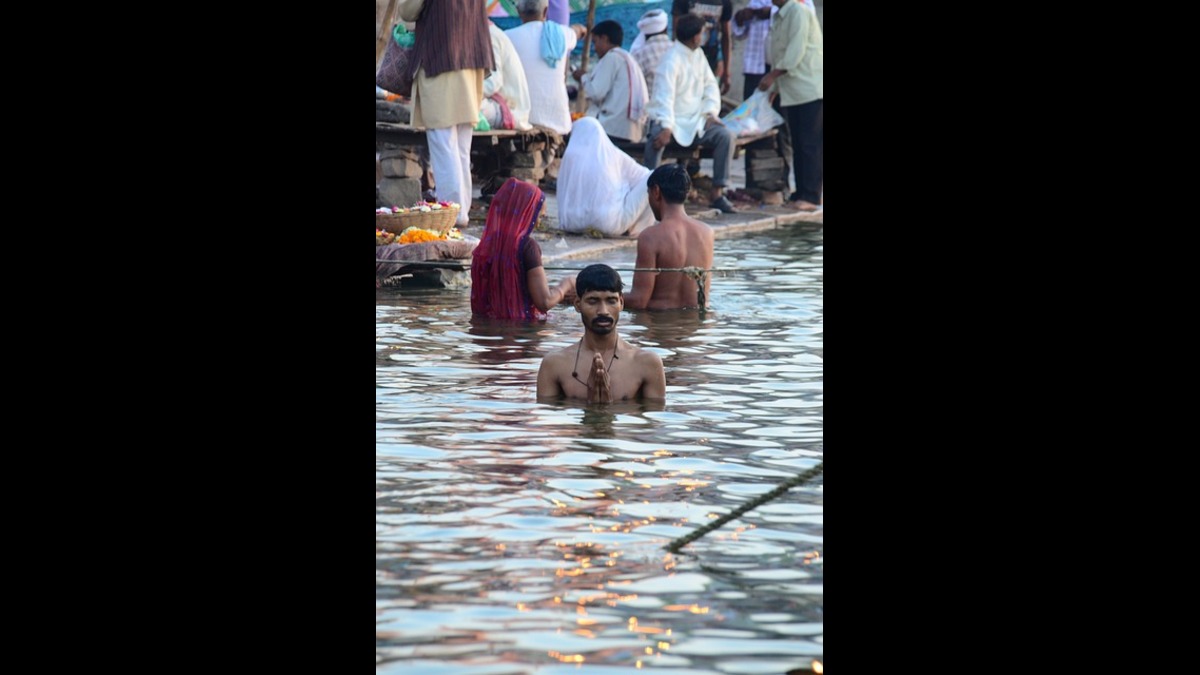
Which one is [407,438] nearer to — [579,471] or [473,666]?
[579,471]

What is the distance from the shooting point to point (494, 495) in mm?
6133

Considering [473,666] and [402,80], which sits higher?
[402,80]

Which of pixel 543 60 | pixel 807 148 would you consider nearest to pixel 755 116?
pixel 807 148

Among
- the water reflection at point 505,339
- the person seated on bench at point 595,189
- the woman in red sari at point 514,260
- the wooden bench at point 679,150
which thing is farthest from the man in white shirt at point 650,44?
the water reflection at point 505,339

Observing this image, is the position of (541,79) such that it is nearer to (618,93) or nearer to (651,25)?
(618,93)

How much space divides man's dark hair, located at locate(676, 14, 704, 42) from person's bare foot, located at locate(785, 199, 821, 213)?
2.31m

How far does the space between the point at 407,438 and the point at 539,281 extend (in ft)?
10.7

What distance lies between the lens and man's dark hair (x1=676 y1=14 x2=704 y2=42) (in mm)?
17281

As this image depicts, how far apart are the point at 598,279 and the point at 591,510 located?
1852mm

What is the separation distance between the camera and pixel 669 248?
1099 centimetres

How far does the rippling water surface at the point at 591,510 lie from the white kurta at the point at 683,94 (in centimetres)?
718

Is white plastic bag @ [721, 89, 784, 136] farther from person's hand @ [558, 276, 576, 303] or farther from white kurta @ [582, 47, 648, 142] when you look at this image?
person's hand @ [558, 276, 576, 303]
